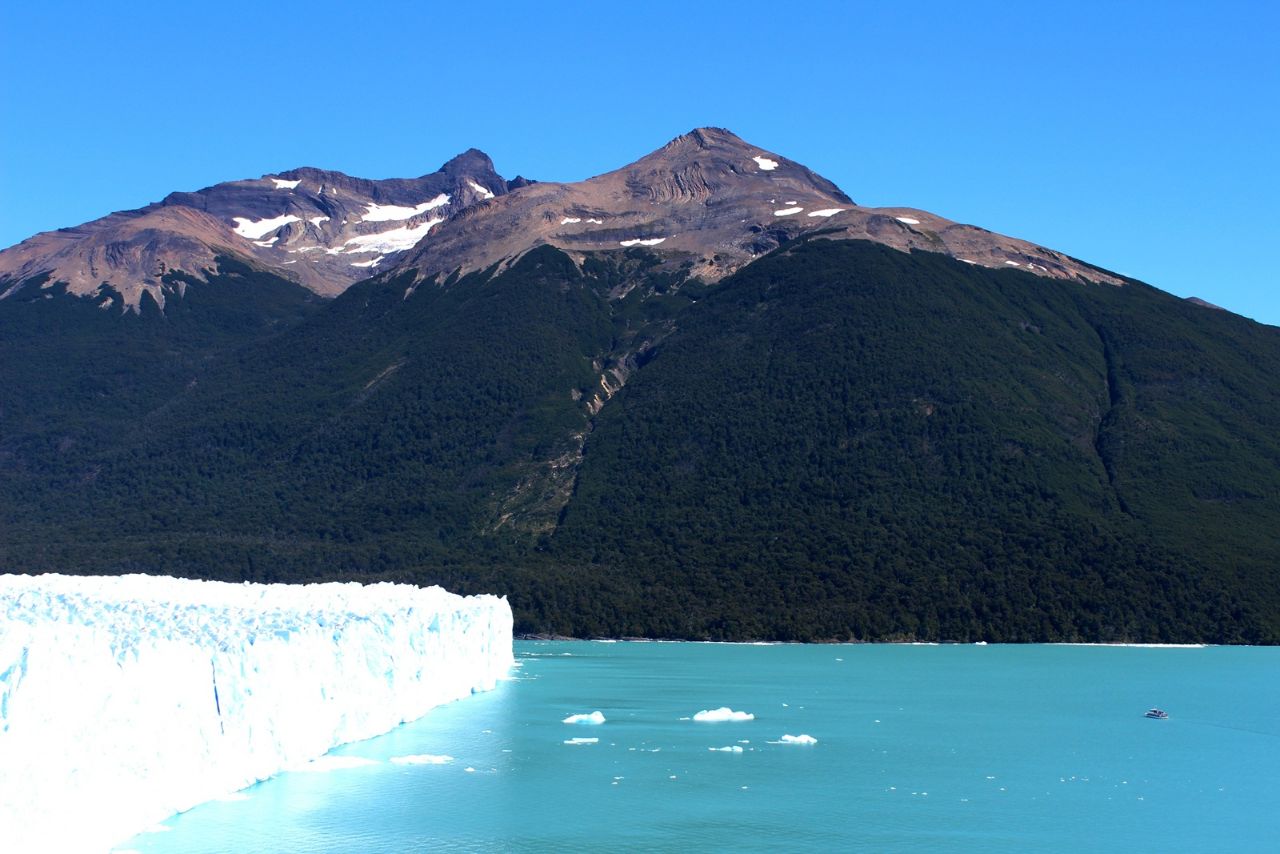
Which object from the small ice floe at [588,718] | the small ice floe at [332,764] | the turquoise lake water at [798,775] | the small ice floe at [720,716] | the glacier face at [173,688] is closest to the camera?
the glacier face at [173,688]

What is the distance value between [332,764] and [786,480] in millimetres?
107202

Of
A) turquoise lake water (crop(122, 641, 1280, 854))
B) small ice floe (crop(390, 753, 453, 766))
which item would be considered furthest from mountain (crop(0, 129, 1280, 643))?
small ice floe (crop(390, 753, 453, 766))

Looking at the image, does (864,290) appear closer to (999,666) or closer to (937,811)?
(999,666)

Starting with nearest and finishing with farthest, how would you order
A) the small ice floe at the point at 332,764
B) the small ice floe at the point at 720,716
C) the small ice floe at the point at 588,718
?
the small ice floe at the point at 332,764 → the small ice floe at the point at 588,718 → the small ice floe at the point at 720,716

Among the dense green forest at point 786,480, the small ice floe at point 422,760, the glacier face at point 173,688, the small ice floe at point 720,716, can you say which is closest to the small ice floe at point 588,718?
the small ice floe at point 720,716

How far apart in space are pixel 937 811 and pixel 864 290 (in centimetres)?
14426

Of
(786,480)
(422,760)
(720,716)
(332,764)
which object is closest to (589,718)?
(720,716)

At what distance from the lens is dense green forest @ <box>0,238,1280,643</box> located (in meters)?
132

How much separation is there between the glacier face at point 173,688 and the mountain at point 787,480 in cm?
7045

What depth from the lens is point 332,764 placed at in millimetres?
52188

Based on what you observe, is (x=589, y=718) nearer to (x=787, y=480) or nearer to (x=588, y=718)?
(x=588, y=718)

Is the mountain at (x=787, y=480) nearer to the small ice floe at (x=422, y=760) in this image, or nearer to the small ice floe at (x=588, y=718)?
the small ice floe at (x=588, y=718)

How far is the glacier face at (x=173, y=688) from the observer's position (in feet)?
119

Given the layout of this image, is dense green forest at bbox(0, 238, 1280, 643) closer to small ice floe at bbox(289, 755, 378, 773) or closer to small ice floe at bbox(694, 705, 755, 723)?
small ice floe at bbox(694, 705, 755, 723)
